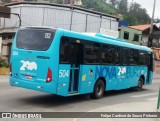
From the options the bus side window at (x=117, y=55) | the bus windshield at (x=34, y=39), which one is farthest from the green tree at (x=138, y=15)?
the bus windshield at (x=34, y=39)

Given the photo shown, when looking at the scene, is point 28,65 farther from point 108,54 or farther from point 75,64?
point 108,54

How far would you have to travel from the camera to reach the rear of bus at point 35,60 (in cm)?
1244

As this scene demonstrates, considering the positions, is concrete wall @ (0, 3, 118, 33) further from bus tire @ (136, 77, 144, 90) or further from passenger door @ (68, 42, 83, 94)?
passenger door @ (68, 42, 83, 94)

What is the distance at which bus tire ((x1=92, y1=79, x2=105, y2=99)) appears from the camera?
1541 centimetres

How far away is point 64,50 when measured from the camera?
42.2ft

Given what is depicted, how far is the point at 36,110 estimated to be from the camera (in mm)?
11625

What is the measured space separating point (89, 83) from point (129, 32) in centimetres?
4020

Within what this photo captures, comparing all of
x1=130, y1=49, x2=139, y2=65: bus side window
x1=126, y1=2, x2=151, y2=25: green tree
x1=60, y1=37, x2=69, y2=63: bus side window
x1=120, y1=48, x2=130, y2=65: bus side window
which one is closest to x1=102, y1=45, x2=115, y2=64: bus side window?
x1=120, y1=48, x2=130, y2=65: bus side window

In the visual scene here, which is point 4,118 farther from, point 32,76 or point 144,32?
point 144,32

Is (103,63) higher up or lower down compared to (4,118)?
higher up

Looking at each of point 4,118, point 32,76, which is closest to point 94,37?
point 32,76

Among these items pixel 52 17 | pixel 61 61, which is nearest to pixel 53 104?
pixel 61 61

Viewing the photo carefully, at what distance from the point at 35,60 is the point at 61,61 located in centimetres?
94

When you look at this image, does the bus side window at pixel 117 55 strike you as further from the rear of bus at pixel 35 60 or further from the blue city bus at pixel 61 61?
the rear of bus at pixel 35 60
